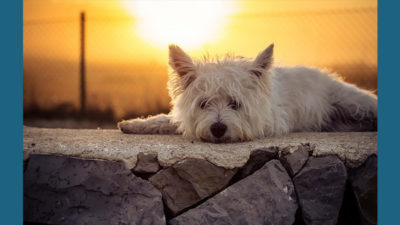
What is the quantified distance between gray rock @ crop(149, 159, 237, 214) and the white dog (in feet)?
1.84

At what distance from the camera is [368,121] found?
474cm

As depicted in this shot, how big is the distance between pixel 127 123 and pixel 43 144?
1.27m

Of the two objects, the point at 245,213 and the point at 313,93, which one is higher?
the point at 313,93

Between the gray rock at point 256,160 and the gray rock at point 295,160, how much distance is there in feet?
0.28

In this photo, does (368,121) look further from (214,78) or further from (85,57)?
(85,57)

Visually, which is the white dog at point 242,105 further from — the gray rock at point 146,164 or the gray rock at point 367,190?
the gray rock at point 367,190

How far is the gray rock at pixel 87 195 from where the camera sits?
8.98ft

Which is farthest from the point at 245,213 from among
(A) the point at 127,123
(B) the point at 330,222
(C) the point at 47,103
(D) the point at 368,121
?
(D) the point at 368,121

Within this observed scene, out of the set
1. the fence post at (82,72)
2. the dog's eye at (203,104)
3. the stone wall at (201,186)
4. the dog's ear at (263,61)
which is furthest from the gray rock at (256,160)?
the fence post at (82,72)

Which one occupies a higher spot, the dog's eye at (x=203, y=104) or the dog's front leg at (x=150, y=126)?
the dog's eye at (x=203, y=104)

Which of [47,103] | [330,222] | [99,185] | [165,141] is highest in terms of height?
[47,103]

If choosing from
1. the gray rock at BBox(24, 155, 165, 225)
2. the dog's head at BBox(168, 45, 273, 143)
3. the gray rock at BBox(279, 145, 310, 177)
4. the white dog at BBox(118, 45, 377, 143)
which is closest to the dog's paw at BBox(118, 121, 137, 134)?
the white dog at BBox(118, 45, 377, 143)

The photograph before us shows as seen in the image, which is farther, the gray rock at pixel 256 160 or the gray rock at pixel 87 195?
the gray rock at pixel 256 160

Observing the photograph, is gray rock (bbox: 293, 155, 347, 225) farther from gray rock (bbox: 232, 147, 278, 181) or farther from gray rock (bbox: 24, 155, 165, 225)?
gray rock (bbox: 24, 155, 165, 225)
